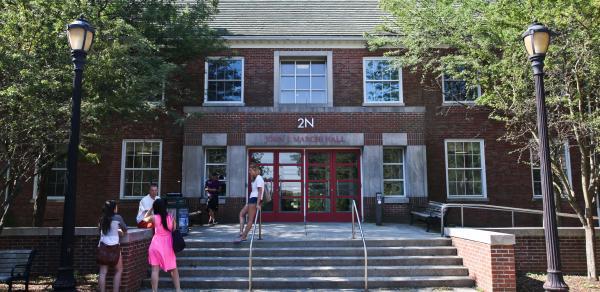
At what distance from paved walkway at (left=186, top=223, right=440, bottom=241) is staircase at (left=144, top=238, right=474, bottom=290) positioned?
47cm

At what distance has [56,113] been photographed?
27.9 ft

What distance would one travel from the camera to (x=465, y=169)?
52.4ft

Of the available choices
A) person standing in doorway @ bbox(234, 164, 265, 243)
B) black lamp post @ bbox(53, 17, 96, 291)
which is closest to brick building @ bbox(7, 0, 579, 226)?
person standing in doorway @ bbox(234, 164, 265, 243)

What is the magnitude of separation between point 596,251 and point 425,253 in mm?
4113

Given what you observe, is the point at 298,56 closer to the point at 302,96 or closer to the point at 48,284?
the point at 302,96

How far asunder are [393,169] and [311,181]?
2881 millimetres

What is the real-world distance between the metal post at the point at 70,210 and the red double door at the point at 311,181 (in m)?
8.78

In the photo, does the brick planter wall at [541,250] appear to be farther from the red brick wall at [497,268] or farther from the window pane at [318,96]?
the window pane at [318,96]

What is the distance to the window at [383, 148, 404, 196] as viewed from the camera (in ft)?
A: 50.1

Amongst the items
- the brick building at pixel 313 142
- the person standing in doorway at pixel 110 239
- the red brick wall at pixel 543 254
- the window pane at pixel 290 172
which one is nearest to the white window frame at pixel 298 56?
the brick building at pixel 313 142

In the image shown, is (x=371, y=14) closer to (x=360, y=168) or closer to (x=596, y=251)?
(x=360, y=168)

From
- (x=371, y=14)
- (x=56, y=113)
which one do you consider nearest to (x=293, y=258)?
(x=56, y=113)

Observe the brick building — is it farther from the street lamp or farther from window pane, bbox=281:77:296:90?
the street lamp

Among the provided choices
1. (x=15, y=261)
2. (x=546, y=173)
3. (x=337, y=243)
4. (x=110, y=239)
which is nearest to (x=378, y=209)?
(x=337, y=243)
